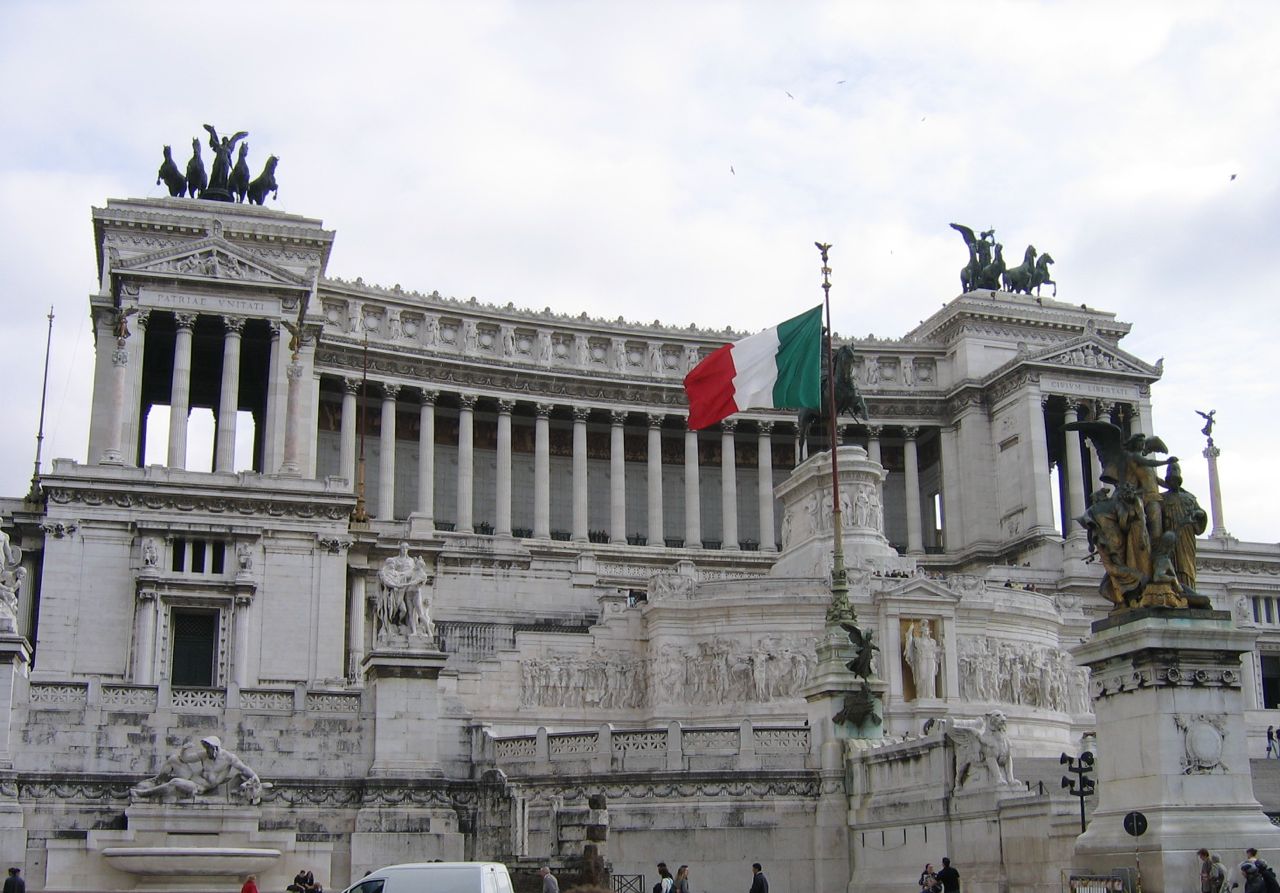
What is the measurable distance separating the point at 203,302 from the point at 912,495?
42.0 m

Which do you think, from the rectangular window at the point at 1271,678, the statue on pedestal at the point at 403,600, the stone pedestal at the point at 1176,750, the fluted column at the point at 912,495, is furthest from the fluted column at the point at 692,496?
the stone pedestal at the point at 1176,750

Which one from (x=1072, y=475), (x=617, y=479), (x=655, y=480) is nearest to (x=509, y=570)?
(x=617, y=479)

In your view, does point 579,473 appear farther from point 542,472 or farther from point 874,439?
point 874,439

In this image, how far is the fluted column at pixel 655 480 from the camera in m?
86.2

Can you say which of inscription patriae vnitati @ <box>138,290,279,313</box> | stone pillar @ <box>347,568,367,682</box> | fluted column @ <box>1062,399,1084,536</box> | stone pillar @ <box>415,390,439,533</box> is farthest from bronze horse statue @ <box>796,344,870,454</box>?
inscription patriae vnitati @ <box>138,290,279,313</box>

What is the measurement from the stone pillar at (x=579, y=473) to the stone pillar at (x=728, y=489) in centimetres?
828

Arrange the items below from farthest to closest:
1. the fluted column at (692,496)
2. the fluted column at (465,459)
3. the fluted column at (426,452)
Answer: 1. the fluted column at (692,496)
2. the fluted column at (426,452)
3. the fluted column at (465,459)

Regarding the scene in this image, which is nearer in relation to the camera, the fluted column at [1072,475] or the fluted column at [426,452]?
the fluted column at [426,452]

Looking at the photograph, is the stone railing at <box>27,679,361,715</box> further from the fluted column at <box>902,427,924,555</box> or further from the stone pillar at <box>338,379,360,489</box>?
the fluted column at <box>902,427,924,555</box>

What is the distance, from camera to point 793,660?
5197 centimetres

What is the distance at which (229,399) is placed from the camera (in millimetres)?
72188

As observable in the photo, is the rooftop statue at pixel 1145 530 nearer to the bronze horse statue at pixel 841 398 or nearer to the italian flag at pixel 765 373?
the italian flag at pixel 765 373

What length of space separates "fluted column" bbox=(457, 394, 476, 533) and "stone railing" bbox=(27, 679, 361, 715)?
140ft

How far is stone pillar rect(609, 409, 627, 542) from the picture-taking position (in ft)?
281
